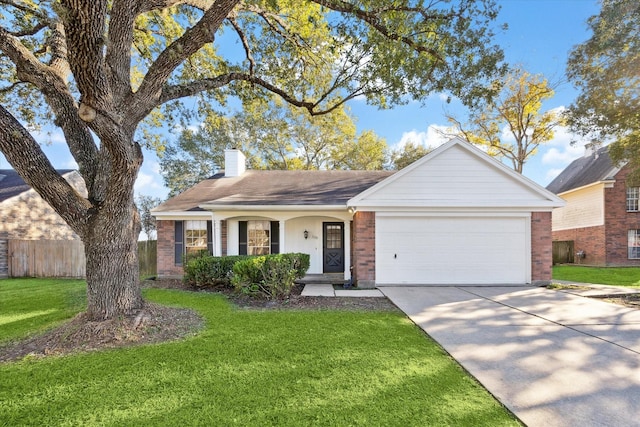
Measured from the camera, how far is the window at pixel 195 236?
12.1m

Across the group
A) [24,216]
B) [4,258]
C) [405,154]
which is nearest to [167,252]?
[4,258]

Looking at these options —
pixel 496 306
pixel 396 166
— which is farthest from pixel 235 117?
pixel 496 306

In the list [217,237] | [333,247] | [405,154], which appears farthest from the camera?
Answer: [405,154]

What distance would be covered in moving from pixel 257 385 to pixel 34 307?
23.8 feet

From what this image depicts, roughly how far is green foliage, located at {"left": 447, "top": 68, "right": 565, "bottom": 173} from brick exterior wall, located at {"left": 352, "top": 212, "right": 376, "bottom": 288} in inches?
627

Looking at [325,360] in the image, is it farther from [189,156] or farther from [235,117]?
[189,156]

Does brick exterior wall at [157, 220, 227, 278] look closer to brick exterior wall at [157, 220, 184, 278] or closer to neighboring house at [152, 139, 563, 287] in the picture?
brick exterior wall at [157, 220, 184, 278]

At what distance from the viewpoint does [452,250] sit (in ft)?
32.0

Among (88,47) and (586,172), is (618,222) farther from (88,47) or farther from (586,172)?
(88,47)

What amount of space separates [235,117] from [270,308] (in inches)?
878

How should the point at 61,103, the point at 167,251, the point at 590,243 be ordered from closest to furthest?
1. the point at 61,103
2. the point at 167,251
3. the point at 590,243

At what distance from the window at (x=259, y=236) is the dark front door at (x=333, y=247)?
7.21 feet

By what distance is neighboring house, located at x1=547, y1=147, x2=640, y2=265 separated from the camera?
16328 millimetres

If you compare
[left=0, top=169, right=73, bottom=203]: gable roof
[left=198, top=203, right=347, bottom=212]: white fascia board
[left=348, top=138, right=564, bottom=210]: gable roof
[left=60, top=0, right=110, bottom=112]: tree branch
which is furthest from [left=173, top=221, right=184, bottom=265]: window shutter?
[left=0, top=169, right=73, bottom=203]: gable roof
